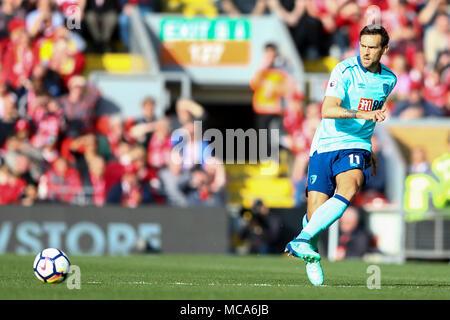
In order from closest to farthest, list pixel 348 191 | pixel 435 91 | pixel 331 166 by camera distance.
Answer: pixel 348 191 < pixel 331 166 < pixel 435 91

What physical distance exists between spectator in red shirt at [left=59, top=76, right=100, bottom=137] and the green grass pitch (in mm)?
5566

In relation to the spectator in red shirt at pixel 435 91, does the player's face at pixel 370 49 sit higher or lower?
lower

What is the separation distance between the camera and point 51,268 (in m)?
8.80

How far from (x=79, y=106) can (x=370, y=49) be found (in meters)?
10.7

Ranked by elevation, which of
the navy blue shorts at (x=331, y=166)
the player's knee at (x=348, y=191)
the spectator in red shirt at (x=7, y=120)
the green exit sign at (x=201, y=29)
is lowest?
the player's knee at (x=348, y=191)

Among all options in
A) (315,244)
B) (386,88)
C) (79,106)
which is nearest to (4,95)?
(79,106)

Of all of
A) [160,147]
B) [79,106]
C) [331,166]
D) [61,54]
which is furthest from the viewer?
[61,54]

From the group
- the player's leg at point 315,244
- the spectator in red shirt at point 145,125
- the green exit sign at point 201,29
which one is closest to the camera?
the player's leg at point 315,244

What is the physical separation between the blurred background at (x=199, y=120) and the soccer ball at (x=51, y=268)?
7.74m

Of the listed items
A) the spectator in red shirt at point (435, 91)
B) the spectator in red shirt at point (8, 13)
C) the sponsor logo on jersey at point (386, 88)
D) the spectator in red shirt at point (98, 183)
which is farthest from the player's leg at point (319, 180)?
the spectator in red shirt at point (8, 13)

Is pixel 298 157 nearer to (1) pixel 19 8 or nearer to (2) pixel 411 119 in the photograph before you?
(2) pixel 411 119

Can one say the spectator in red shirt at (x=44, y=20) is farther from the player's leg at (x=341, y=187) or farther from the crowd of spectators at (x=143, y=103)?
the player's leg at (x=341, y=187)

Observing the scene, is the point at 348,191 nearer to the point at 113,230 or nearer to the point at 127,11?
the point at 113,230

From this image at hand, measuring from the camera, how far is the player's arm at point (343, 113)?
851cm
